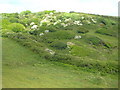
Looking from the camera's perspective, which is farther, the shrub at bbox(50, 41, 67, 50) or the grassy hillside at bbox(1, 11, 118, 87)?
the shrub at bbox(50, 41, 67, 50)

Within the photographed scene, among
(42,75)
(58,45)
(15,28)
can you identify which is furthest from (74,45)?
(15,28)

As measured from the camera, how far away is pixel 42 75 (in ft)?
88.1

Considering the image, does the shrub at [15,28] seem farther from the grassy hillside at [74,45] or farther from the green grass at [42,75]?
the green grass at [42,75]

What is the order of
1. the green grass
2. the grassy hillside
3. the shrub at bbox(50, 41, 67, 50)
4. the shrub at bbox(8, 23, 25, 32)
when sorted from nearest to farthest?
the green grass, the grassy hillside, the shrub at bbox(50, 41, 67, 50), the shrub at bbox(8, 23, 25, 32)

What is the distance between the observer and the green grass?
22448mm

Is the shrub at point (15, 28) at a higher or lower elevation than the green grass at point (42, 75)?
higher

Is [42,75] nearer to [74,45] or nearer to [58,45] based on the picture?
[58,45]

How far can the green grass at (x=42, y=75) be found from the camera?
22.4 metres

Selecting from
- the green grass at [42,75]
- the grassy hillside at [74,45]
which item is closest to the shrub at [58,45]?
the grassy hillside at [74,45]

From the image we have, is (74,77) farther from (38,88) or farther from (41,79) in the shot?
(38,88)

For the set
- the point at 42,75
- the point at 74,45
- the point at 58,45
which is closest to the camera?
the point at 42,75

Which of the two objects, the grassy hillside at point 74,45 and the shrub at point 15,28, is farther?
the shrub at point 15,28

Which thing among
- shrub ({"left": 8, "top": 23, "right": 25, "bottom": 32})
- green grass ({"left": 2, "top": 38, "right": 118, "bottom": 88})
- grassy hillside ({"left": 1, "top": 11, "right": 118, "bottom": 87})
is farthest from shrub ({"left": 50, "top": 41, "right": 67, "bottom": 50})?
shrub ({"left": 8, "top": 23, "right": 25, "bottom": 32})

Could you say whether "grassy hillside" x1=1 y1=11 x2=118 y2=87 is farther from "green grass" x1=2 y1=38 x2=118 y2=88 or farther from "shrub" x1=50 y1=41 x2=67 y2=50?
"green grass" x1=2 y1=38 x2=118 y2=88
